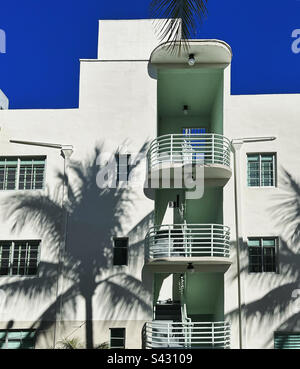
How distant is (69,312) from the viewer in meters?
22.2

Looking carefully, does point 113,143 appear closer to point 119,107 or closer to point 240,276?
point 119,107

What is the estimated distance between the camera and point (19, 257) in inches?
907

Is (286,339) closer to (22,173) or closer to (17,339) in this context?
(17,339)

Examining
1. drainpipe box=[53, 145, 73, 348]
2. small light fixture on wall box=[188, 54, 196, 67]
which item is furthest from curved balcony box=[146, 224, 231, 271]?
small light fixture on wall box=[188, 54, 196, 67]

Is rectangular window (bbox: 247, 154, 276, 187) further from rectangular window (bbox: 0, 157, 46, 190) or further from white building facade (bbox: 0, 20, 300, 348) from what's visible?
rectangular window (bbox: 0, 157, 46, 190)

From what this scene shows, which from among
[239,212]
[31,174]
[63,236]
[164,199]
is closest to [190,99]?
[164,199]

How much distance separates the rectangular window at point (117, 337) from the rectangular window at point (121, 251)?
250 cm

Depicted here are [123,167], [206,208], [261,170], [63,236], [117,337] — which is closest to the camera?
[117,337]

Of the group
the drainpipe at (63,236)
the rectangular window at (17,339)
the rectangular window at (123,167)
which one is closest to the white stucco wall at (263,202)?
the rectangular window at (123,167)

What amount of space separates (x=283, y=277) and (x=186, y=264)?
3.69m

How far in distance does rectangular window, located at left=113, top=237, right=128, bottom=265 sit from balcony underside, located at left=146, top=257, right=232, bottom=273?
3.41ft

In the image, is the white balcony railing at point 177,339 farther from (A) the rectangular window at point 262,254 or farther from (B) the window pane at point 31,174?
(B) the window pane at point 31,174

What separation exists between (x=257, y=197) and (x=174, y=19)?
44.6 ft
